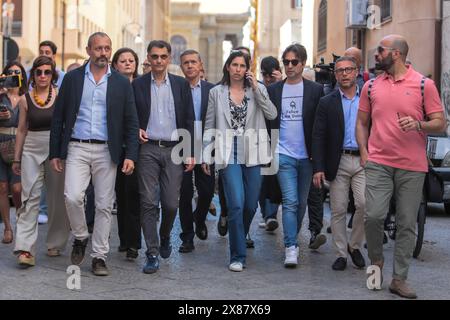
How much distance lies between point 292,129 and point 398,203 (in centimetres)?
171

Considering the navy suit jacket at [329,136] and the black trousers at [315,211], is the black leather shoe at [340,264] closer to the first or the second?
the navy suit jacket at [329,136]

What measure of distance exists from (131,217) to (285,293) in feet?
7.19

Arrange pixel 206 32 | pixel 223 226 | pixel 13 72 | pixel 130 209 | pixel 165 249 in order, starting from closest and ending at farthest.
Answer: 1. pixel 165 249
2. pixel 130 209
3. pixel 13 72
4. pixel 223 226
5. pixel 206 32

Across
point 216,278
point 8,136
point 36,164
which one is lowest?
point 216,278

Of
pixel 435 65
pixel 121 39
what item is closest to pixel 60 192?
pixel 435 65

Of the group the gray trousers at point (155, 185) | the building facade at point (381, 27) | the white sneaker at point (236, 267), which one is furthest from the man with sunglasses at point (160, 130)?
the building facade at point (381, 27)

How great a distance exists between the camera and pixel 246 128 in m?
8.53

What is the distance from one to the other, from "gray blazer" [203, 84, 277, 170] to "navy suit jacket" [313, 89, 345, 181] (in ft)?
1.40

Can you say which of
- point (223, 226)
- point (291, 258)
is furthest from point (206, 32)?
point (291, 258)

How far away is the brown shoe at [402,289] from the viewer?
23.4 feet

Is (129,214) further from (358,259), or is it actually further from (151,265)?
(358,259)

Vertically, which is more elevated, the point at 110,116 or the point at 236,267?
the point at 110,116

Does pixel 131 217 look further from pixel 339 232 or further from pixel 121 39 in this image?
pixel 121 39

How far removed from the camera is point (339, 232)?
28.1ft
